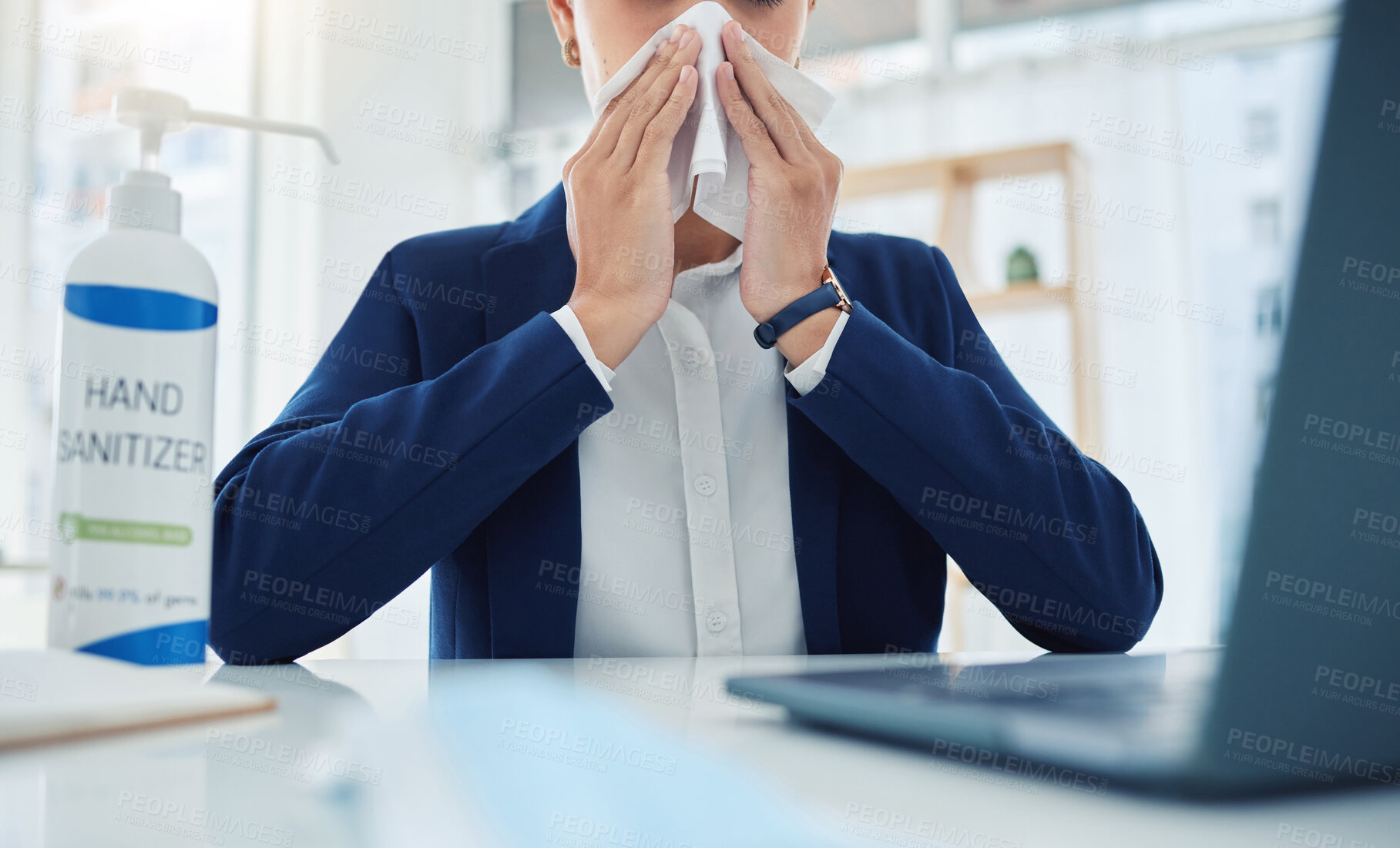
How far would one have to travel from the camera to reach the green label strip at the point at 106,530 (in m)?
0.41

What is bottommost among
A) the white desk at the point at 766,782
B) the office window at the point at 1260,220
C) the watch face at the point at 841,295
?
the white desk at the point at 766,782

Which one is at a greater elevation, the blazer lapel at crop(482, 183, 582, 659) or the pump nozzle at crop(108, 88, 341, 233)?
the pump nozzle at crop(108, 88, 341, 233)

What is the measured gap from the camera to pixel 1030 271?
2855mm

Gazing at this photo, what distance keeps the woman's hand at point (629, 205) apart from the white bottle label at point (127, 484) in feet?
1.22

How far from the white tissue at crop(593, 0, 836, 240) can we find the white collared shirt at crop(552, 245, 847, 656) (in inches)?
4.1

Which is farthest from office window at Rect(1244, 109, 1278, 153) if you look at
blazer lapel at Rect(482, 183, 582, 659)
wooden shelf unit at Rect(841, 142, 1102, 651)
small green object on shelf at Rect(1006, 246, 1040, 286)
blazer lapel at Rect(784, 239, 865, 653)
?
blazer lapel at Rect(482, 183, 582, 659)

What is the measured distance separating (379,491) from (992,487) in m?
0.46

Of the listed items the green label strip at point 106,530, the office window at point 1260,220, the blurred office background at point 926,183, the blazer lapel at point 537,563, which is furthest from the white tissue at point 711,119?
the office window at point 1260,220

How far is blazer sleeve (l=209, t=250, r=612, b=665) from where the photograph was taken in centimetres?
71

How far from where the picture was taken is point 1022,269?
2.86 meters

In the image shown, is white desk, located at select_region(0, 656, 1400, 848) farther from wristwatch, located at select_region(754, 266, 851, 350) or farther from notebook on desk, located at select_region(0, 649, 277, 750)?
wristwatch, located at select_region(754, 266, 851, 350)

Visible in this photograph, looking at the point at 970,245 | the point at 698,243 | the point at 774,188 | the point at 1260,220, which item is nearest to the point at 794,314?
the point at 774,188

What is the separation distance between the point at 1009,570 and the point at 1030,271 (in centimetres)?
224

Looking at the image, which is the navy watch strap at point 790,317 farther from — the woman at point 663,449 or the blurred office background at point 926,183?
the blurred office background at point 926,183
